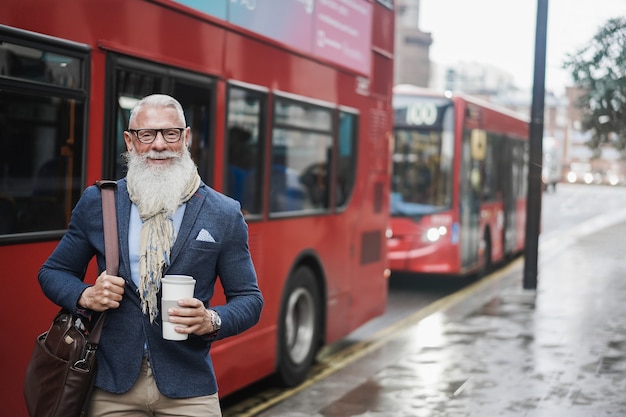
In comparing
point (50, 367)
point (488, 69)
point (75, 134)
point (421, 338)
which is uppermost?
point (488, 69)

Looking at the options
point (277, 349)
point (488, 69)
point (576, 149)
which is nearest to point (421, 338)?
point (277, 349)

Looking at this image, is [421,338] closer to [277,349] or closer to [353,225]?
[353,225]

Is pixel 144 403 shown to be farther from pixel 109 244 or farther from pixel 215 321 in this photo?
pixel 109 244

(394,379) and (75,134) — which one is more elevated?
(75,134)

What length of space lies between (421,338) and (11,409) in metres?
6.16

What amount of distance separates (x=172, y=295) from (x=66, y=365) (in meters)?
0.45

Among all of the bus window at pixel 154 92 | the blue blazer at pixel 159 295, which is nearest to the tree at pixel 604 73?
the bus window at pixel 154 92

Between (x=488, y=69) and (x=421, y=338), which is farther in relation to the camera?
(x=488, y=69)

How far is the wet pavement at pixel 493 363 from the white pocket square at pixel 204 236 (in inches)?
155

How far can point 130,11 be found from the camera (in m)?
5.49

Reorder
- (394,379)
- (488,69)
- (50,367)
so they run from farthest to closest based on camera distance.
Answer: (488,69), (394,379), (50,367)

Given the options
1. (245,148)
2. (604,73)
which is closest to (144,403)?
(245,148)

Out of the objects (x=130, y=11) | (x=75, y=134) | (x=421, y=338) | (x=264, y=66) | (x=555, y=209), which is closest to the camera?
(x=75, y=134)

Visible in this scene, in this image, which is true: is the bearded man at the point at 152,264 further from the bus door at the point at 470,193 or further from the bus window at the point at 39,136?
the bus door at the point at 470,193
